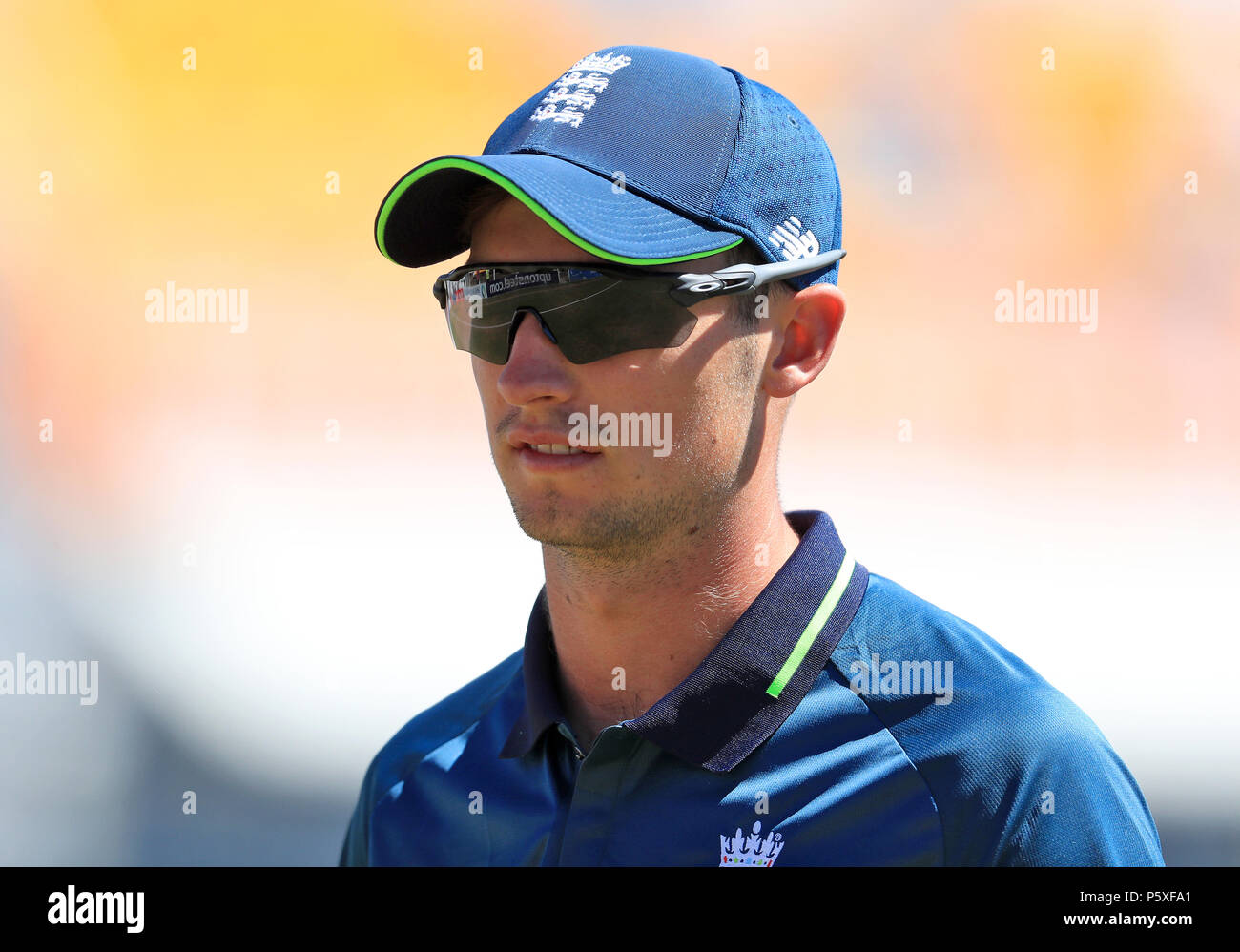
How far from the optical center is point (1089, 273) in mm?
5500

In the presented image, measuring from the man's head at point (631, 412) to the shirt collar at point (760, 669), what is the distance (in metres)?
0.17

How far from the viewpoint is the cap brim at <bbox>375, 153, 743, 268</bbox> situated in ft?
5.80

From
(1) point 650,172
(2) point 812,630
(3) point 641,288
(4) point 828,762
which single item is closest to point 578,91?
(1) point 650,172

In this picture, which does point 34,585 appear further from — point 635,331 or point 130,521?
point 635,331

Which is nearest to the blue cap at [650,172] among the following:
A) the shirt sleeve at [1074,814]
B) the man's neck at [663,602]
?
the man's neck at [663,602]

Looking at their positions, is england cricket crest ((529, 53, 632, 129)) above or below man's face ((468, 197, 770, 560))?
above

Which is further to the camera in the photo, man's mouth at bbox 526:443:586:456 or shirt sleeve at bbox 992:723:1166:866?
man's mouth at bbox 526:443:586:456

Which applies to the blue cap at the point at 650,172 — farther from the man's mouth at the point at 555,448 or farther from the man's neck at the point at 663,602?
the man's neck at the point at 663,602

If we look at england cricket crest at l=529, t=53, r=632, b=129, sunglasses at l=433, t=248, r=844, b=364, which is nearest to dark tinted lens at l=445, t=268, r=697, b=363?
sunglasses at l=433, t=248, r=844, b=364

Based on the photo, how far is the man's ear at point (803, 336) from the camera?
1.99 meters

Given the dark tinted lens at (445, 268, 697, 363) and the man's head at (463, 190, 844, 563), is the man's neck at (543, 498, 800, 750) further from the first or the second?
the dark tinted lens at (445, 268, 697, 363)

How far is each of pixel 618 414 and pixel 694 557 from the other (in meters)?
0.27

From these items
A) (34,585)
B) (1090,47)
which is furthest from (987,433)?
(34,585)

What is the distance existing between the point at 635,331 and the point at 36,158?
4976 mm
